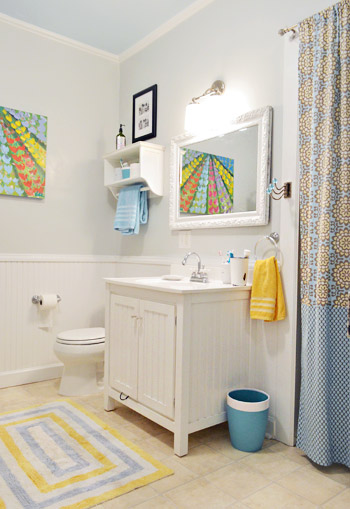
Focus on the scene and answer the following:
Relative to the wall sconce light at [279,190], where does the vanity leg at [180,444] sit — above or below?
below

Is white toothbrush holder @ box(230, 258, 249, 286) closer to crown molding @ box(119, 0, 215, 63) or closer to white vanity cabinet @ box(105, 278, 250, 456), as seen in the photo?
white vanity cabinet @ box(105, 278, 250, 456)

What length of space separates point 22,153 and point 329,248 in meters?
2.23

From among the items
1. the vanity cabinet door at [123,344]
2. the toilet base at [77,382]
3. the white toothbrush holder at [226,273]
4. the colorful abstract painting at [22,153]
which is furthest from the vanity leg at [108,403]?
the colorful abstract painting at [22,153]

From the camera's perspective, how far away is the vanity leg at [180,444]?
189 cm

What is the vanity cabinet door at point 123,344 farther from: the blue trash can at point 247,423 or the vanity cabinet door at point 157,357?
the blue trash can at point 247,423

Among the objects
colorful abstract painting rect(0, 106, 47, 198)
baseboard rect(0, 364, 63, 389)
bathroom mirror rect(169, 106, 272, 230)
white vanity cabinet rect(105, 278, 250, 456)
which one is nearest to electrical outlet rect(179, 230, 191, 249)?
bathroom mirror rect(169, 106, 272, 230)

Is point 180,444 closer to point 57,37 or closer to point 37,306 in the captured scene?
point 37,306

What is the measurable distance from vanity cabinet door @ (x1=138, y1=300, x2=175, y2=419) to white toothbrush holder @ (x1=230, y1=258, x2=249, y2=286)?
41 cm

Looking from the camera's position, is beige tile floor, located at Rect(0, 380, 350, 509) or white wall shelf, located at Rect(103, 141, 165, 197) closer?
beige tile floor, located at Rect(0, 380, 350, 509)

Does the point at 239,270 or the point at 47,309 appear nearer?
the point at 239,270

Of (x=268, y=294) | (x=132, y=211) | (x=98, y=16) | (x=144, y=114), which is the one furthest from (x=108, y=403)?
(x=98, y=16)

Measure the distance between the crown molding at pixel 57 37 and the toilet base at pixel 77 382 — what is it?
2417 mm

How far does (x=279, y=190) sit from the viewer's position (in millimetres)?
2082

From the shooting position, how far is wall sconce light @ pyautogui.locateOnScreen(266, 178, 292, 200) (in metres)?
2.04
